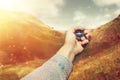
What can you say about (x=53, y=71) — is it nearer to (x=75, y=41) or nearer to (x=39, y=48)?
(x=75, y=41)

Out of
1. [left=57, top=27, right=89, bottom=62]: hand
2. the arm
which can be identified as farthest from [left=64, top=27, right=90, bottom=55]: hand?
the arm

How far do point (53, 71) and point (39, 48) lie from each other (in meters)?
0.94

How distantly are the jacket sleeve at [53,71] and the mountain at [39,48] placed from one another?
61cm

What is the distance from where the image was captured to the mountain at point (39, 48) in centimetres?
154

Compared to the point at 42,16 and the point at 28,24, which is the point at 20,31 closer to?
the point at 28,24

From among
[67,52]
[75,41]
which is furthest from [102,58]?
[67,52]

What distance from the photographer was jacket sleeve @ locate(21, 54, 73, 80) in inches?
32.3

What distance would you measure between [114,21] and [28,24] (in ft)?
1.87

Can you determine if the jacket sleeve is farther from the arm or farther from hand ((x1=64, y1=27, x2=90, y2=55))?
hand ((x1=64, y1=27, x2=90, y2=55))

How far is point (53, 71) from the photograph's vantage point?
0.84m

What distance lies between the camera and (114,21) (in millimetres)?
1630

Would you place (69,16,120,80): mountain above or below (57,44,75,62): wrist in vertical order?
below

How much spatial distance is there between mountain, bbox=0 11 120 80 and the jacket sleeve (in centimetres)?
61

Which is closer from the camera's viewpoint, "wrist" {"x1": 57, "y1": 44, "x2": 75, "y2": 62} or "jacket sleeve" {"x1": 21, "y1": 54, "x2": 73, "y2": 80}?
"jacket sleeve" {"x1": 21, "y1": 54, "x2": 73, "y2": 80}
